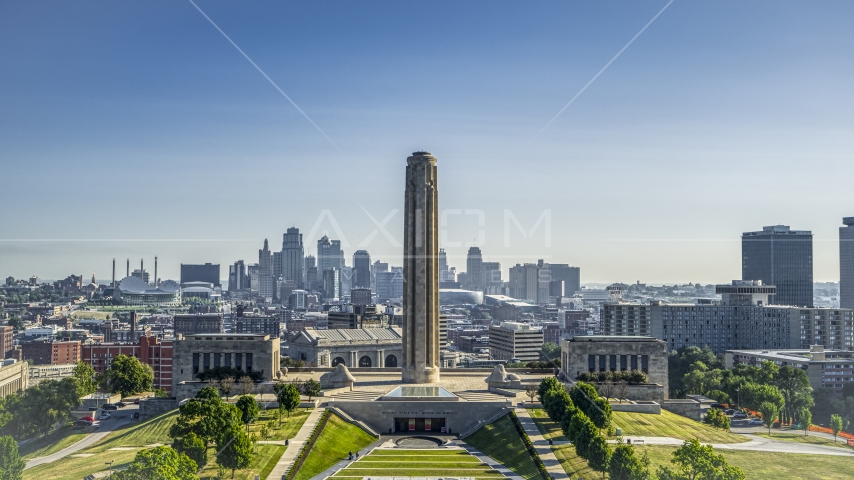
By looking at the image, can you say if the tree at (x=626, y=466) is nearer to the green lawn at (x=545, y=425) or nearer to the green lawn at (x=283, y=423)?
the green lawn at (x=545, y=425)

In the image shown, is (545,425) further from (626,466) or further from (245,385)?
(245,385)

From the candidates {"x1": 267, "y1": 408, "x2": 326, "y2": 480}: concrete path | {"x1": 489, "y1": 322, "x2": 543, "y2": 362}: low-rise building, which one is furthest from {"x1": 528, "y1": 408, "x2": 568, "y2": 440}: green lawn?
{"x1": 489, "y1": 322, "x2": 543, "y2": 362}: low-rise building

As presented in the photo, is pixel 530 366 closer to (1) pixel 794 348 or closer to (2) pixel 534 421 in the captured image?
(2) pixel 534 421

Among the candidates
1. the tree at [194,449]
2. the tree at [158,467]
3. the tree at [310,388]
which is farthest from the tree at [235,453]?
the tree at [310,388]

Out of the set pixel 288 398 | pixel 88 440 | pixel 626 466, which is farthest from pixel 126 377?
pixel 626 466

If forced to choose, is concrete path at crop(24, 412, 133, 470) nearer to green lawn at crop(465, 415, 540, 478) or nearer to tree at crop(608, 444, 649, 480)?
green lawn at crop(465, 415, 540, 478)

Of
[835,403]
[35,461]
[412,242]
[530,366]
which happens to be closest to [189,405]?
[35,461]
